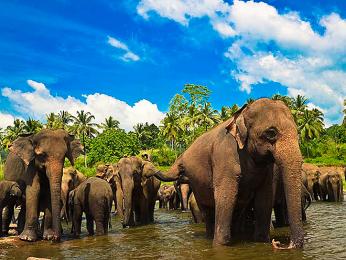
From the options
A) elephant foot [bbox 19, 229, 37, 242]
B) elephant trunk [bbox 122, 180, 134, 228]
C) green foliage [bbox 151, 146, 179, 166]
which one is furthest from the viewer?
green foliage [bbox 151, 146, 179, 166]

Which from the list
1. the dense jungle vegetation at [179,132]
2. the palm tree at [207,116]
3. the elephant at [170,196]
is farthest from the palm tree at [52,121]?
the elephant at [170,196]

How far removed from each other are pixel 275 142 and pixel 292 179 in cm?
70

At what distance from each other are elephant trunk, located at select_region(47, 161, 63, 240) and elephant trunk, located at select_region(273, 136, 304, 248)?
18.2 ft

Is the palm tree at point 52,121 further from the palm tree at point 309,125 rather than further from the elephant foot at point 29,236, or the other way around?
the elephant foot at point 29,236

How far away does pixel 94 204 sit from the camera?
12.1 metres

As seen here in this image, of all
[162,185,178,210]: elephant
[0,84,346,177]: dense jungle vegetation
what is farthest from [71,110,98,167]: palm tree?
[162,185,178,210]: elephant

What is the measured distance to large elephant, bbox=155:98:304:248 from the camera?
6.85m

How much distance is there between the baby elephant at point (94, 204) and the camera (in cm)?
1216

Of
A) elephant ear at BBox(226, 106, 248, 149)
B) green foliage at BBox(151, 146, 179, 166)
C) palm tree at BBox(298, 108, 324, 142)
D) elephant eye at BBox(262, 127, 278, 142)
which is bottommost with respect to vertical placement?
elephant eye at BBox(262, 127, 278, 142)

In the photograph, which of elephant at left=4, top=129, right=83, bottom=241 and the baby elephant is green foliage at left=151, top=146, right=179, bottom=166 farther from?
elephant at left=4, top=129, right=83, bottom=241

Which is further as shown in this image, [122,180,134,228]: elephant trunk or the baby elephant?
[122,180,134,228]: elephant trunk

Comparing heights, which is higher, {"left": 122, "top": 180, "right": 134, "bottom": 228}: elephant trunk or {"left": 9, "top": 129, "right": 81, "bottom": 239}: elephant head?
{"left": 9, "top": 129, "right": 81, "bottom": 239}: elephant head

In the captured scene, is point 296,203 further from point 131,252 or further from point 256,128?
point 131,252

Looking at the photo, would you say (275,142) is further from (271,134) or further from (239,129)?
(239,129)
